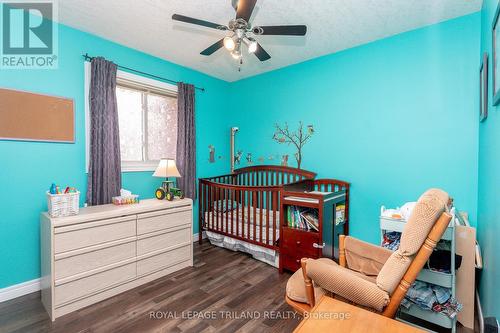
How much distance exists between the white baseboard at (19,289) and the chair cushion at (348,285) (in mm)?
2620

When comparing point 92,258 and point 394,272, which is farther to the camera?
point 92,258

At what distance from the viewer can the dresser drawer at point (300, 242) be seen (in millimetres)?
2309

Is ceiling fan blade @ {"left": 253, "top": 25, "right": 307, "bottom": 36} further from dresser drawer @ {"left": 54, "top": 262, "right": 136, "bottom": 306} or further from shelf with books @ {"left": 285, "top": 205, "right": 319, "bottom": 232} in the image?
dresser drawer @ {"left": 54, "top": 262, "right": 136, "bottom": 306}

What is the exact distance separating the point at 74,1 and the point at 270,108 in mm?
2514

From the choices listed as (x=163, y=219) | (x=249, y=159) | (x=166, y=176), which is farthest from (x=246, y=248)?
(x=249, y=159)

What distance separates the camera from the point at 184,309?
1937mm

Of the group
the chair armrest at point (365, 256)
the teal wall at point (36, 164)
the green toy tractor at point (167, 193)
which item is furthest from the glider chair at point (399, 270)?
the teal wall at point (36, 164)

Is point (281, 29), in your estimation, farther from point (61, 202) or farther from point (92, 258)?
point (92, 258)

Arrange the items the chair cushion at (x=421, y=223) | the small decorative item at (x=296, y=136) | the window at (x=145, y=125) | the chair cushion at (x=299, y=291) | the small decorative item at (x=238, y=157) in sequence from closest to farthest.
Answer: the chair cushion at (x=421, y=223)
the chair cushion at (x=299, y=291)
the window at (x=145, y=125)
the small decorative item at (x=296, y=136)
the small decorative item at (x=238, y=157)

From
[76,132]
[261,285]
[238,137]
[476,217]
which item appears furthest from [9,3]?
[476,217]

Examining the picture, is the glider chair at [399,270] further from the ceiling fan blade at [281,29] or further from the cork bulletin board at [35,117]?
the cork bulletin board at [35,117]

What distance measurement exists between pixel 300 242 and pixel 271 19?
87.9 inches

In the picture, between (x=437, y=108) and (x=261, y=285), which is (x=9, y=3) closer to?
(x=261, y=285)

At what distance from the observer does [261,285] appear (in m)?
2.31
